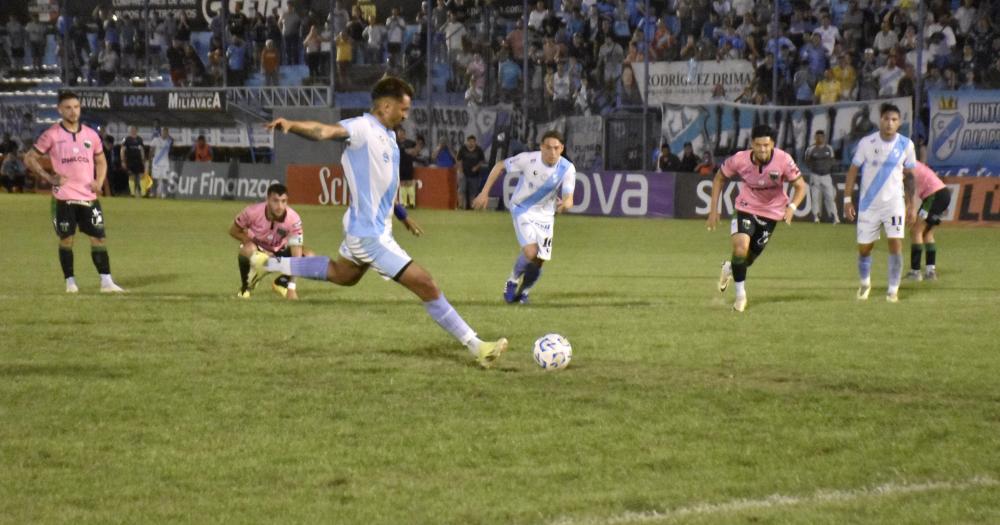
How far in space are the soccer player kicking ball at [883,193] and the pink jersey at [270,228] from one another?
628 cm

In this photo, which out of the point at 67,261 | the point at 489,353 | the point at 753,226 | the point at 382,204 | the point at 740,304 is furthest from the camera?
the point at 67,261

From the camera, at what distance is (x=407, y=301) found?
14.1m

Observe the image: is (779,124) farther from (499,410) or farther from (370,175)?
(499,410)

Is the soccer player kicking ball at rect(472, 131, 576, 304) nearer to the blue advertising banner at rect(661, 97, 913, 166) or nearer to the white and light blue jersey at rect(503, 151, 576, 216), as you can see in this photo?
the white and light blue jersey at rect(503, 151, 576, 216)

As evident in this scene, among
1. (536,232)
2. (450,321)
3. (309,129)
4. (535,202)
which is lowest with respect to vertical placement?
(450,321)

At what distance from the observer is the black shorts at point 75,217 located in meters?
15.2

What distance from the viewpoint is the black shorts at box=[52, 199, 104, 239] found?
1521 centimetres

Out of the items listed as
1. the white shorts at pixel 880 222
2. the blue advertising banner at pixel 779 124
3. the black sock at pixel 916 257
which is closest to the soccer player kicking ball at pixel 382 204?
the white shorts at pixel 880 222

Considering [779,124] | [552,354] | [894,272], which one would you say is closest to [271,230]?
[552,354]

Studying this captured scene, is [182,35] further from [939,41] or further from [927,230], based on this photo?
[927,230]

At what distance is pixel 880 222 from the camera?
1490 cm

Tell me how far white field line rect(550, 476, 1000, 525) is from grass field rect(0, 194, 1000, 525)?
0.7 inches

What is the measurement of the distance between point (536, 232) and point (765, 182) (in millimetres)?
2539

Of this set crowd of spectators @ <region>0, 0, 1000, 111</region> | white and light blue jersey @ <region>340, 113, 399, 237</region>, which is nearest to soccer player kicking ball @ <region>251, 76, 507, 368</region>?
white and light blue jersey @ <region>340, 113, 399, 237</region>
